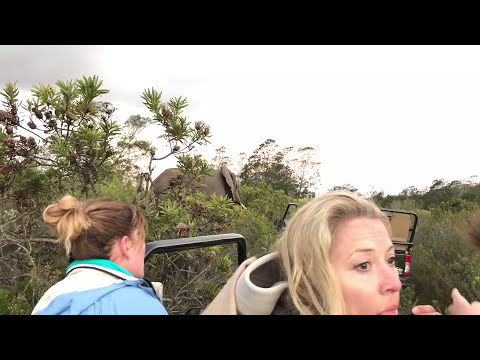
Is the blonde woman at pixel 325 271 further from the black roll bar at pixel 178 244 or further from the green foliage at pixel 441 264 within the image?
the green foliage at pixel 441 264

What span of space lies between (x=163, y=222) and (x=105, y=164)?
0.74m

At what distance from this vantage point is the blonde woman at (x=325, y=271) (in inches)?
41.0

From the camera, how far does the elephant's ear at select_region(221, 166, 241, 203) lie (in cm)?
1612

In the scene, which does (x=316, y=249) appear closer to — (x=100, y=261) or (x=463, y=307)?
(x=463, y=307)

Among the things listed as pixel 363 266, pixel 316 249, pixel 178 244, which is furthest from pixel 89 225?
pixel 363 266

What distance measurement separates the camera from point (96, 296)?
1.31 m

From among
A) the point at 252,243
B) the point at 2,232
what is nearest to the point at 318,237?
the point at 2,232

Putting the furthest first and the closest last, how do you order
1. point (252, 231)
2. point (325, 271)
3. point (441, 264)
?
1. point (252, 231)
2. point (441, 264)
3. point (325, 271)

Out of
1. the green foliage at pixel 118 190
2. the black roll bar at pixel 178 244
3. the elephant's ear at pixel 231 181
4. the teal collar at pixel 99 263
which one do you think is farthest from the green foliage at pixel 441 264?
the elephant's ear at pixel 231 181

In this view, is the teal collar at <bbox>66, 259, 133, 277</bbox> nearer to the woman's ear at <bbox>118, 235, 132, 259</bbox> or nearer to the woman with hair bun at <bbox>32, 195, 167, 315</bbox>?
the woman with hair bun at <bbox>32, 195, 167, 315</bbox>

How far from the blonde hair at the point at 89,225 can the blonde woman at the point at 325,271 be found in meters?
0.77

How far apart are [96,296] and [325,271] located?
0.75m

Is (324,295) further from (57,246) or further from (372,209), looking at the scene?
(57,246)

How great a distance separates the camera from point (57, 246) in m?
3.77
